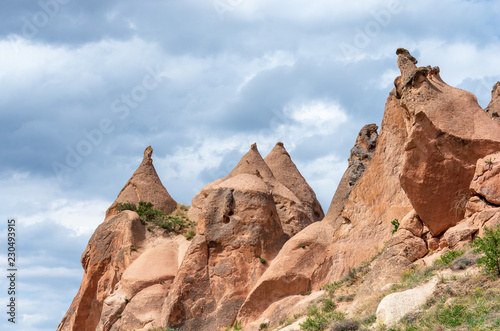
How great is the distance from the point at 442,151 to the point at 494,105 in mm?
10952

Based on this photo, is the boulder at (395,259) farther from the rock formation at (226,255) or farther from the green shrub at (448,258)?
the rock formation at (226,255)

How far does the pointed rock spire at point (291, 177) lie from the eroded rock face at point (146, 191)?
6.55 metres

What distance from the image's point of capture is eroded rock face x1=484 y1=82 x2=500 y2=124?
2492cm

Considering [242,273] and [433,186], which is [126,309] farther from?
[433,186]

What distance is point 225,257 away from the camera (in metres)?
23.1

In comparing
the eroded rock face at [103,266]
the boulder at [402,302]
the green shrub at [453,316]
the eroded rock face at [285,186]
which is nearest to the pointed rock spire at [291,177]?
the eroded rock face at [285,186]

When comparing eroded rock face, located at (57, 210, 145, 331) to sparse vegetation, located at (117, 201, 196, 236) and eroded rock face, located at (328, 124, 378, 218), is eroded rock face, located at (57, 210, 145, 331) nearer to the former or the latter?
sparse vegetation, located at (117, 201, 196, 236)

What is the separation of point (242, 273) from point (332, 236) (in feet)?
12.5

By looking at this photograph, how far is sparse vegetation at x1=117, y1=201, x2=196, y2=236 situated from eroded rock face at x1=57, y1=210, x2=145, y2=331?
77 centimetres

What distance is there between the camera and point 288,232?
2638cm

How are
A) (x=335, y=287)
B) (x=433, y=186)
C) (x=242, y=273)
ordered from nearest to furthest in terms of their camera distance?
(x=433, y=186) < (x=335, y=287) < (x=242, y=273)

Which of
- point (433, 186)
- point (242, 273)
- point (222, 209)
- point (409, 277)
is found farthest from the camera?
point (222, 209)

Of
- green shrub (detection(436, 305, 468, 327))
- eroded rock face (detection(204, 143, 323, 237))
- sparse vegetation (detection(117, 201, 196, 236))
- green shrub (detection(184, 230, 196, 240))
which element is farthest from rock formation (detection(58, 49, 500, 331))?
green shrub (detection(436, 305, 468, 327))

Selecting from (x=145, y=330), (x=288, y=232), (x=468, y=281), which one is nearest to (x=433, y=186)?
(x=468, y=281)
